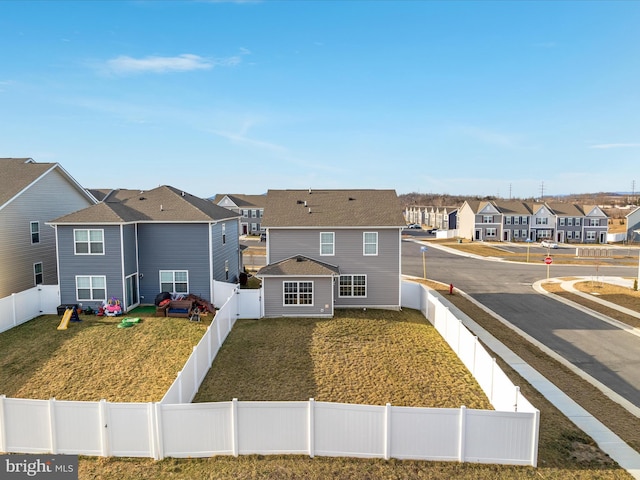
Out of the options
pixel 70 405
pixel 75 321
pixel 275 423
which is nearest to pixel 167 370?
pixel 70 405

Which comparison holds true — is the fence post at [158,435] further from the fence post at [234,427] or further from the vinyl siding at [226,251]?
the vinyl siding at [226,251]

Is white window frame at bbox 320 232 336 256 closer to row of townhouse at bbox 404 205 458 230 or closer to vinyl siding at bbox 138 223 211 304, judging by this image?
vinyl siding at bbox 138 223 211 304

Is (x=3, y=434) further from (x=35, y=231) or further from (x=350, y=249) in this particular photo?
(x=35, y=231)

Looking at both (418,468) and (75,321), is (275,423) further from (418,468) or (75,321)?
(75,321)

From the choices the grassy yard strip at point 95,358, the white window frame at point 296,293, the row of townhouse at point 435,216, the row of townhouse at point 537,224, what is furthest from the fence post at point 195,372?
the row of townhouse at point 435,216

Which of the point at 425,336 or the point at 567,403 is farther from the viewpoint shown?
the point at 425,336

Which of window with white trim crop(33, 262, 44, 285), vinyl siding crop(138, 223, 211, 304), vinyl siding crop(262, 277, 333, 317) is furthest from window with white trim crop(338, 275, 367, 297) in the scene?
window with white trim crop(33, 262, 44, 285)
